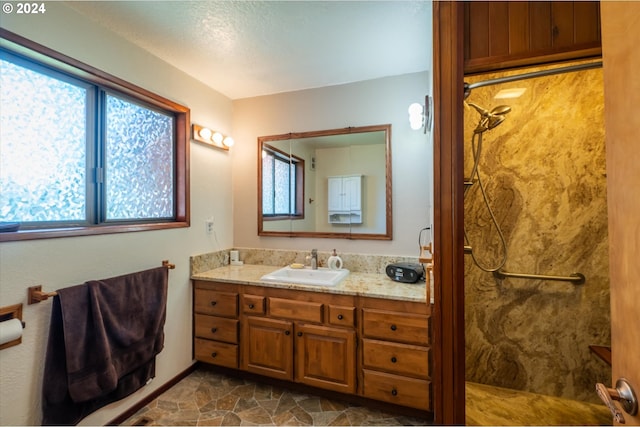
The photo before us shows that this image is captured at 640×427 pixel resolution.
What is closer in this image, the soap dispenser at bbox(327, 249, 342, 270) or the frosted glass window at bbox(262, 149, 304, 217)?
the soap dispenser at bbox(327, 249, 342, 270)

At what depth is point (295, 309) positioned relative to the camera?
2004mm

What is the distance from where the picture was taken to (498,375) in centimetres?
208

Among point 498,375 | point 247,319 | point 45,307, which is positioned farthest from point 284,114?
point 498,375

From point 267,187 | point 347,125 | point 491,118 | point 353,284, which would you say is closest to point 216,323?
point 353,284

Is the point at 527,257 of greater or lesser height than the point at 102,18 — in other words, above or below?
below

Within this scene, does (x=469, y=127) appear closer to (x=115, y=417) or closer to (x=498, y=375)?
(x=498, y=375)

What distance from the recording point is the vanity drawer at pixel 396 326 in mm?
1725

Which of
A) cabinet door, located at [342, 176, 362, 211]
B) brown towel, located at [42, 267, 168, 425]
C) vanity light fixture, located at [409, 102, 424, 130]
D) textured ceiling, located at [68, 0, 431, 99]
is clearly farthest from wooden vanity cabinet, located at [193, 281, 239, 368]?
vanity light fixture, located at [409, 102, 424, 130]

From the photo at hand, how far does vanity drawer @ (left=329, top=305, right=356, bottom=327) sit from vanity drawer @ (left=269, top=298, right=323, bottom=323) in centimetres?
9

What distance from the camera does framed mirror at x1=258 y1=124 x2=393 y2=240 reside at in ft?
7.71

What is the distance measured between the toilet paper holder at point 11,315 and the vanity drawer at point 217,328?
3.68 ft

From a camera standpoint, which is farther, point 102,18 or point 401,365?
point 401,365

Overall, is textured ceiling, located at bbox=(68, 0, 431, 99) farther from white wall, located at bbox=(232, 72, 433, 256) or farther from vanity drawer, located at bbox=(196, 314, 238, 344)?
vanity drawer, located at bbox=(196, 314, 238, 344)

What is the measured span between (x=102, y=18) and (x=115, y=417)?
245 cm
